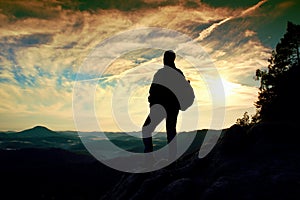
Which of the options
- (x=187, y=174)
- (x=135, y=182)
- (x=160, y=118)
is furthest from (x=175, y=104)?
(x=135, y=182)

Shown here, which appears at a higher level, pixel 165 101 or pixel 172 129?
pixel 165 101

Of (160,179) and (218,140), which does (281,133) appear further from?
(160,179)

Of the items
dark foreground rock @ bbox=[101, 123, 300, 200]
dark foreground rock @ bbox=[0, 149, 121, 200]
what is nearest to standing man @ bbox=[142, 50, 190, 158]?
dark foreground rock @ bbox=[101, 123, 300, 200]

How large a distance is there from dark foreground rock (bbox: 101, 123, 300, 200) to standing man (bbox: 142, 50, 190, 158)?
48.4 inches

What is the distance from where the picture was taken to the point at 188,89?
29.9 feet

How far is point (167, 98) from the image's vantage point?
343 inches

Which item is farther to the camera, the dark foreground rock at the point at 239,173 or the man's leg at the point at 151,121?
the man's leg at the point at 151,121

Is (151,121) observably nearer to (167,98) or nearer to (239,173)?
(167,98)

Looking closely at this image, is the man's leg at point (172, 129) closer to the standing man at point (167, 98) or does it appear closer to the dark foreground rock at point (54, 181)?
the standing man at point (167, 98)

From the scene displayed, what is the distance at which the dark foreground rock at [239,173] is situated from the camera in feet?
19.3

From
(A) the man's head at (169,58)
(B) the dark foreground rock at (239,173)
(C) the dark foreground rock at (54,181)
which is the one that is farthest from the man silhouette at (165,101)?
(C) the dark foreground rock at (54,181)

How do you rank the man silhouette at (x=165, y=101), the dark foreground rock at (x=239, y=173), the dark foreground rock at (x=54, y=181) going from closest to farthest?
the dark foreground rock at (x=239, y=173) → the man silhouette at (x=165, y=101) → the dark foreground rock at (x=54, y=181)

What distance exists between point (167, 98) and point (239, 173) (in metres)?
3.15

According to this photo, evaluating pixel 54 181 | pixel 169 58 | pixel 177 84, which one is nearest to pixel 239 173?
pixel 177 84
